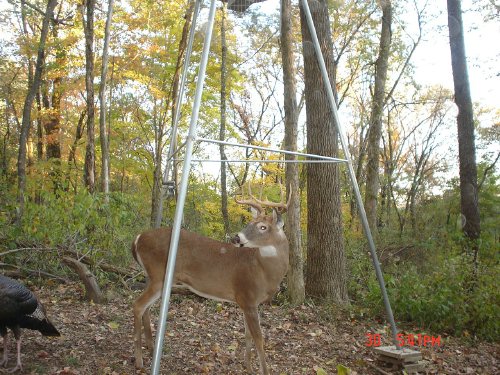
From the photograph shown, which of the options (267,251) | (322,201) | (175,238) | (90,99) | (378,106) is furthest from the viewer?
(378,106)

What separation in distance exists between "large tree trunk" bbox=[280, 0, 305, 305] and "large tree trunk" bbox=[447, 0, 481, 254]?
131 inches

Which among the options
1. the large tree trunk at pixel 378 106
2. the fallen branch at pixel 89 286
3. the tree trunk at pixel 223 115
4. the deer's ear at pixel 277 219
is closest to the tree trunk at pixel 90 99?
the tree trunk at pixel 223 115

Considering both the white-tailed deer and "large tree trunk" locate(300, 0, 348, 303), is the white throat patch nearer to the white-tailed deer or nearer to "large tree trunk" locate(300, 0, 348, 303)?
the white-tailed deer

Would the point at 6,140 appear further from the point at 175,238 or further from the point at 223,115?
the point at 175,238

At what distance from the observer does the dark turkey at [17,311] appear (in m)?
4.13

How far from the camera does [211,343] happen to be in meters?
5.51

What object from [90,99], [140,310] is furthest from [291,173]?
[90,99]

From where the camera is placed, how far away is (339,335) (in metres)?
6.27

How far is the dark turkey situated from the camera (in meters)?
4.13

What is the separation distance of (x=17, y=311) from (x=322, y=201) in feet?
15.4

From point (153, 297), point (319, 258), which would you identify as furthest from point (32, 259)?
point (319, 258)

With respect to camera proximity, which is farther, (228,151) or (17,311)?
(228,151)

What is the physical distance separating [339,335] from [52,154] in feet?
54.9

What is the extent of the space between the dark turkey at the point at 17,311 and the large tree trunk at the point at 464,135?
23.9 feet
